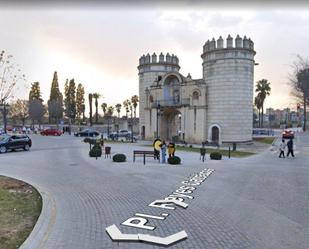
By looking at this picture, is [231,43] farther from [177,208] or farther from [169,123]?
[177,208]

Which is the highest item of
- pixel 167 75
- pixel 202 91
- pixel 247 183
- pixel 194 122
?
pixel 167 75

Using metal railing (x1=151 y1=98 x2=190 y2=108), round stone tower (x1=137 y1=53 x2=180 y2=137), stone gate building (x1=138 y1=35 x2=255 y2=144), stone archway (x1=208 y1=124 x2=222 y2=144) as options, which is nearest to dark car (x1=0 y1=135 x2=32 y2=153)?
stone gate building (x1=138 y1=35 x2=255 y2=144)

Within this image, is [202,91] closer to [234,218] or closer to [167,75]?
[167,75]

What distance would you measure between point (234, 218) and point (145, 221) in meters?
2.34

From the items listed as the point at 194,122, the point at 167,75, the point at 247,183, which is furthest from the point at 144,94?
the point at 247,183

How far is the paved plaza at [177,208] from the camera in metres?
6.29

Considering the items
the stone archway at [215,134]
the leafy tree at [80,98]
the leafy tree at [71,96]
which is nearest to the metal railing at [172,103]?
the stone archway at [215,134]

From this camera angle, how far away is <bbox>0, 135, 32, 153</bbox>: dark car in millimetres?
25962

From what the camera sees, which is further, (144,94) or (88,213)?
(144,94)

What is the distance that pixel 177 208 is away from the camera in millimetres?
8805

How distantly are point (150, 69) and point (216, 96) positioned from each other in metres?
16.1

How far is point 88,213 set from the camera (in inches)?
320

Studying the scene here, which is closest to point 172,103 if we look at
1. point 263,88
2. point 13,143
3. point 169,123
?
point 169,123

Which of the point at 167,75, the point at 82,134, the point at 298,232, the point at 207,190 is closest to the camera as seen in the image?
the point at 298,232
